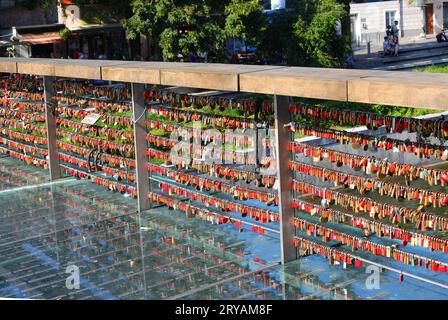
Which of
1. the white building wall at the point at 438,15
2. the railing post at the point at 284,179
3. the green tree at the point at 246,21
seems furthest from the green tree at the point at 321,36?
the railing post at the point at 284,179

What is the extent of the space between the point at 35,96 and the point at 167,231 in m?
6.02

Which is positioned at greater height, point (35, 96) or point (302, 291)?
point (35, 96)

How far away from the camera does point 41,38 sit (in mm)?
50719

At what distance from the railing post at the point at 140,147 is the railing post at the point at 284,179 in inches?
120

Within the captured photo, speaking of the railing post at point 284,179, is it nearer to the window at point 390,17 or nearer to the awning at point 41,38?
the awning at point 41,38

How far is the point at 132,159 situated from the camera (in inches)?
457

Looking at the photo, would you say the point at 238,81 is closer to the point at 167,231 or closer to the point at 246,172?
the point at 246,172

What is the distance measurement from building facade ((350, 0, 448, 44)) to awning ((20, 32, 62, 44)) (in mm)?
24009

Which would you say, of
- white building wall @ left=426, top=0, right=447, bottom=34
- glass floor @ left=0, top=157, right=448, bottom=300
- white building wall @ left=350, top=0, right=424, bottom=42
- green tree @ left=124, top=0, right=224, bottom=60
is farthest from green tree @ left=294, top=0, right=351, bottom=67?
white building wall @ left=426, top=0, right=447, bottom=34

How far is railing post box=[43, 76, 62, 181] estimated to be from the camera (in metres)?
13.8

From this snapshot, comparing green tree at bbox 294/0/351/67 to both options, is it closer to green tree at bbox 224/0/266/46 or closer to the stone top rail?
green tree at bbox 224/0/266/46

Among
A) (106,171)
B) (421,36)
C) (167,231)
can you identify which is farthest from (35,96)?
(421,36)

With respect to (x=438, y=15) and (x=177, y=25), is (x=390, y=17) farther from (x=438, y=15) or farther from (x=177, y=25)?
(x=177, y=25)

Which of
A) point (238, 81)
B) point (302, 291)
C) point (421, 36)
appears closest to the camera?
point (302, 291)
